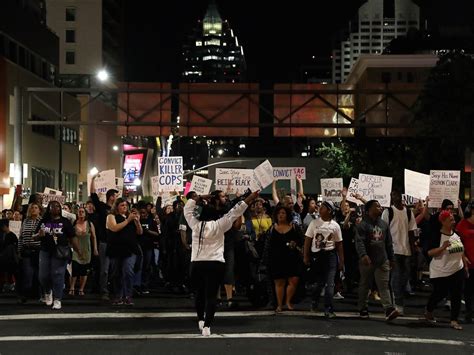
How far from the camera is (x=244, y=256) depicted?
13508mm

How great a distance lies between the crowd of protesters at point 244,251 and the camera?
11.2 m

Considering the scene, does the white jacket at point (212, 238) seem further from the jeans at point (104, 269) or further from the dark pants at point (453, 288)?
the jeans at point (104, 269)

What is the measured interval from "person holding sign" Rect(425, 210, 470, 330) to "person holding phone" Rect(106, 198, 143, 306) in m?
4.75

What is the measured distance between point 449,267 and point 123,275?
203 inches

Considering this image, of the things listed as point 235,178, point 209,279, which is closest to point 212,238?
point 209,279

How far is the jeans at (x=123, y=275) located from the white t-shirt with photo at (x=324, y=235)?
9.80ft

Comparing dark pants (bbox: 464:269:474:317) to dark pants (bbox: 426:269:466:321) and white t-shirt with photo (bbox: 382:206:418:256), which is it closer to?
dark pants (bbox: 426:269:466:321)

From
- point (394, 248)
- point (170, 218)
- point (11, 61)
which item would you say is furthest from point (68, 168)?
point (394, 248)

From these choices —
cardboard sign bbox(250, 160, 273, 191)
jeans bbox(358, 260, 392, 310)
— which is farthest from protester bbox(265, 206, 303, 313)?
cardboard sign bbox(250, 160, 273, 191)

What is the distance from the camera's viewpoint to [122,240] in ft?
42.7

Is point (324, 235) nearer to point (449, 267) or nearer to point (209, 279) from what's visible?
point (449, 267)

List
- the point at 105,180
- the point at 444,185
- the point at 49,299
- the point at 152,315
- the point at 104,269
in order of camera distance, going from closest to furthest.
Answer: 1. the point at 152,315
2. the point at 49,299
3. the point at 104,269
4. the point at 444,185
5. the point at 105,180

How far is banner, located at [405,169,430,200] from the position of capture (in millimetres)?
17000

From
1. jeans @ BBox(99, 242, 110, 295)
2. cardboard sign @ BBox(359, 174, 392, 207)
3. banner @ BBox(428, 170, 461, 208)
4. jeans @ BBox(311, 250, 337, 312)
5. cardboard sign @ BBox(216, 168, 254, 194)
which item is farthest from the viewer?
cardboard sign @ BBox(216, 168, 254, 194)
